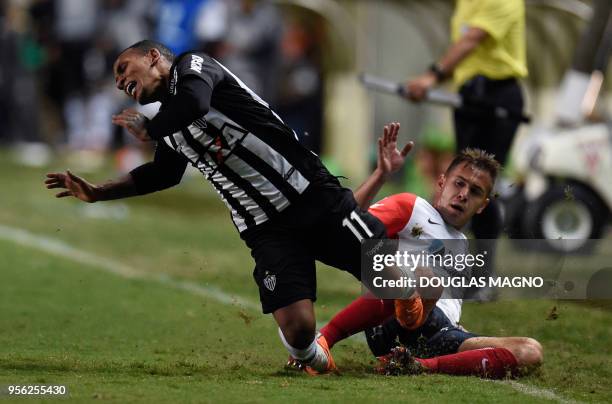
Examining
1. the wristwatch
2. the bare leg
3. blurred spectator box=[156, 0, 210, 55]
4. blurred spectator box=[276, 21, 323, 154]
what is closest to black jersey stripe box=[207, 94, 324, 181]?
the bare leg

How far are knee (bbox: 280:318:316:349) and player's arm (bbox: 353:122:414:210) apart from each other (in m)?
0.89

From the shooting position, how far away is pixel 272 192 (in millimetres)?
6680

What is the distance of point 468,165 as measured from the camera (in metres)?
7.03

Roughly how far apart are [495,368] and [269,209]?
137 cm

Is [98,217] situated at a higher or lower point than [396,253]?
lower

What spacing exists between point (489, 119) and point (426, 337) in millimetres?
2911

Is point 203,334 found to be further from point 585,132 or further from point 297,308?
point 585,132

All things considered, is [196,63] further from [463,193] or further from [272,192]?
[463,193]

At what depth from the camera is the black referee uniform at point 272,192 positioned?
661cm

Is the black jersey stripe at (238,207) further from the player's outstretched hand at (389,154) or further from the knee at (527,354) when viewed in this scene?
the knee at (527,354)

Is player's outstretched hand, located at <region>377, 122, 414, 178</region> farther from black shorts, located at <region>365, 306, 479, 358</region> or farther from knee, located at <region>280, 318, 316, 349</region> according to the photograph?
knee, located at <region>280, 318, 316, 349</region>

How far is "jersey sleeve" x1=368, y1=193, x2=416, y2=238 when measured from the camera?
22.9 feet

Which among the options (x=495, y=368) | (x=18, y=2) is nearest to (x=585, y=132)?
(x=495, y=368)

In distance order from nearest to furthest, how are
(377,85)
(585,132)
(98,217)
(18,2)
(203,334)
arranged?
(203,334) → (377,85) → (585,132) → (98,217) → (18,2)
